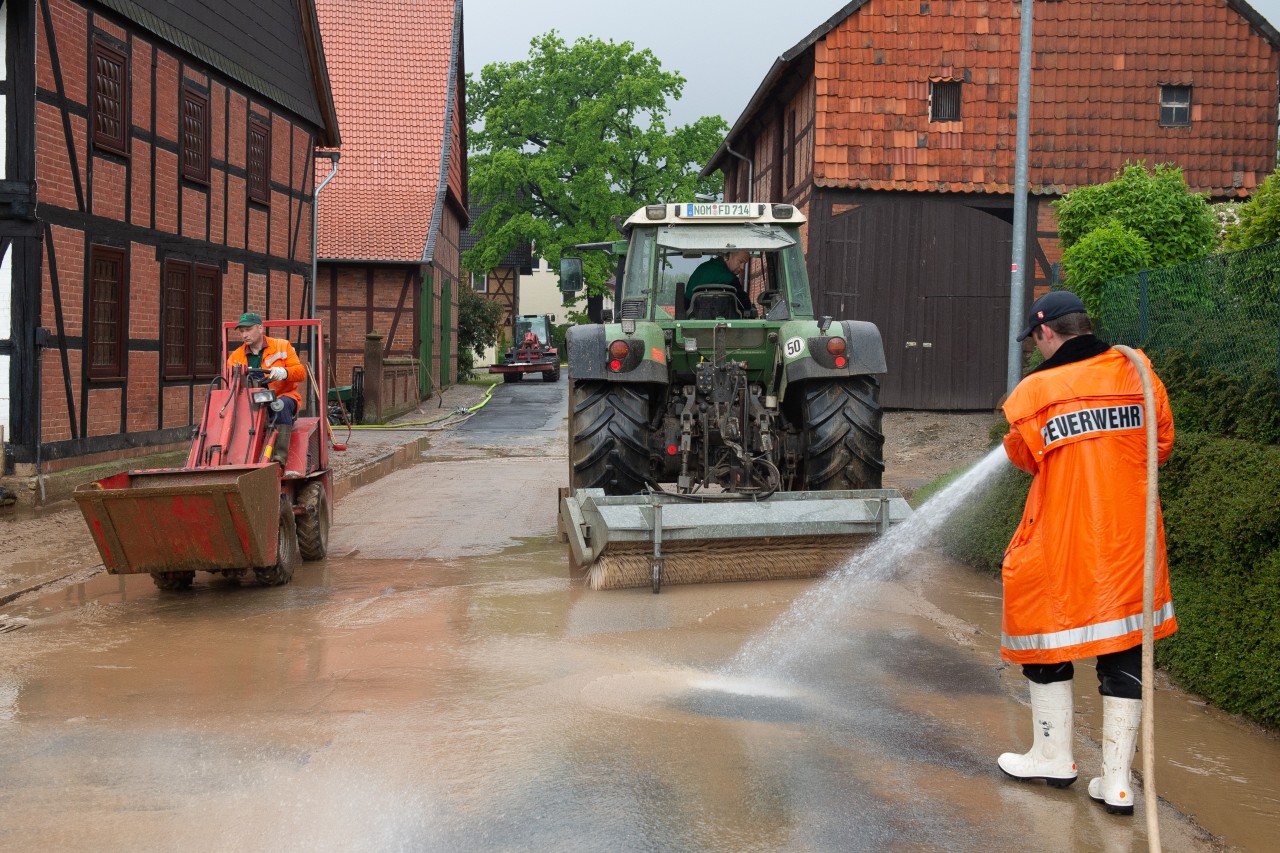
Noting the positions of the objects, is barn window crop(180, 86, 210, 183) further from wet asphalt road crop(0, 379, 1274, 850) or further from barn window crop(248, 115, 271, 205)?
wet asphalt road crop(0, 379, 1274, 850)

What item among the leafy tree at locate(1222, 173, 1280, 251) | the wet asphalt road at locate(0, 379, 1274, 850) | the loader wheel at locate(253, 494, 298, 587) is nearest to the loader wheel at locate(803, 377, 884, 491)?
the wet asphalt road at locate(0, 379, 1274, 850)

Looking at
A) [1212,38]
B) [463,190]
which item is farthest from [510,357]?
[1212,38]

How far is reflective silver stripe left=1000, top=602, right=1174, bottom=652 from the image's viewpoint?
14.5ft

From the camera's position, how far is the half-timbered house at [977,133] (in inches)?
798

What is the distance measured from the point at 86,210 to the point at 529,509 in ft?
19.6

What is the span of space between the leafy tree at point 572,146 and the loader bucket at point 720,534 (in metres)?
41.4

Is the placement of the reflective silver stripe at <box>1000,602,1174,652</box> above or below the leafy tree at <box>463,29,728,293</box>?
below

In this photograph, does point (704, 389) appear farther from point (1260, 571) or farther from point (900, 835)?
point (900, 835)

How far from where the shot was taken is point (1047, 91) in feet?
66.7

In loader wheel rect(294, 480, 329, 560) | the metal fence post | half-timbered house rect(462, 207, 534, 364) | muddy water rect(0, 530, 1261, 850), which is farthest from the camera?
half-timbered house rect(462, 207, 534, 364)

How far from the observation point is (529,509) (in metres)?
12.7

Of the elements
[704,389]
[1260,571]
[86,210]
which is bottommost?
[1260,571]

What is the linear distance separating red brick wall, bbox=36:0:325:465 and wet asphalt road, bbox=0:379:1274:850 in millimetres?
6031

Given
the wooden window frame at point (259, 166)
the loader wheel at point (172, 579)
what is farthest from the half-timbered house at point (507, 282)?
the loader wheel at point (172, 579)
